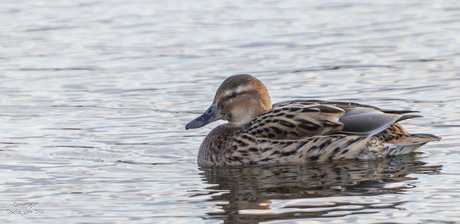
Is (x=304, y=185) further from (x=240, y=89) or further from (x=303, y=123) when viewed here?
(x=240, y=89)

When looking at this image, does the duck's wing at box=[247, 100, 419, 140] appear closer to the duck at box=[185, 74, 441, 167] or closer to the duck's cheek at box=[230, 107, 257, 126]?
the duck at box=[185, 74, 441, 167]

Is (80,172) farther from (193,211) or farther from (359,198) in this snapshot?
(359,198)

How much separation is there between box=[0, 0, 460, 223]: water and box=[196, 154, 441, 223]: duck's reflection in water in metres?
0.02

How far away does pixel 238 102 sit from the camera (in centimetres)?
1052

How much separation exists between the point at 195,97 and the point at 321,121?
158 inches

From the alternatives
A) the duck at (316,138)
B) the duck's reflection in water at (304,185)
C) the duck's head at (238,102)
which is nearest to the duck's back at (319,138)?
the duck at (316,138)

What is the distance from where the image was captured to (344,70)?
595 inches

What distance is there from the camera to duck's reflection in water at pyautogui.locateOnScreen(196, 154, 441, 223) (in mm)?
7590

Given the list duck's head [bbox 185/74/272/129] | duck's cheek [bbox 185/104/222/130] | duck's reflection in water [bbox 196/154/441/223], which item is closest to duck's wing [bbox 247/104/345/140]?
duck's reflection in water [bbox 196/154/441/223]

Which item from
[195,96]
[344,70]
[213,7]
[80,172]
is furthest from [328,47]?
[80,172]

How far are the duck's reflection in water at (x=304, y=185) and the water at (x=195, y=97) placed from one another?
1.0 inches

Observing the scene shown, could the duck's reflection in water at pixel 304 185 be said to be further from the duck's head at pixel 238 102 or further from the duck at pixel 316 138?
the duck's head at pixel 238 102

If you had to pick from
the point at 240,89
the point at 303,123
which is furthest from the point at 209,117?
the point at 303,123

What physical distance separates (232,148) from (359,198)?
2.52m
